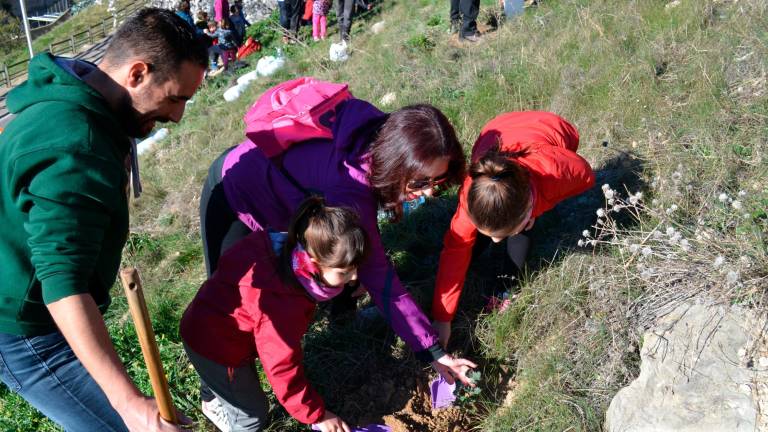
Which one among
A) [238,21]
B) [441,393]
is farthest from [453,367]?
[238,21]

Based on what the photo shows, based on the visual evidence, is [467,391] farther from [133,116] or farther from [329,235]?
[133,116]

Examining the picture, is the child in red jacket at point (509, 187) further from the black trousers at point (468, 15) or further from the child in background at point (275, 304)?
the black trousers at point (468, 15)

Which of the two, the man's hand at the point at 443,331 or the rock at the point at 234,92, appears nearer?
the man's hand at the point at 443,331

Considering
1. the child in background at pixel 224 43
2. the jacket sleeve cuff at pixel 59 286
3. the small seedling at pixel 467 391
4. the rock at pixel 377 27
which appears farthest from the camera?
the child in background at pixel 224 43

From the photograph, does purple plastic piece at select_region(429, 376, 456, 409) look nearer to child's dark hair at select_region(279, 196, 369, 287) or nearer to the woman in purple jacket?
the woman in purple jacket

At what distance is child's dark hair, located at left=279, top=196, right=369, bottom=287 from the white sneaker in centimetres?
93

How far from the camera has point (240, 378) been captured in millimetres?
2723

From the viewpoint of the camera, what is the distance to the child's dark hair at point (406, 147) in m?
2.40

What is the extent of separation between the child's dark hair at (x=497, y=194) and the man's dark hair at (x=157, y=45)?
1206mm

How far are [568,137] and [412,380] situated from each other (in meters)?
1.47

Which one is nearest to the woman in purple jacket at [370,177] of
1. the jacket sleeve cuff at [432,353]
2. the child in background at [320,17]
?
the jacket sleeve cuff at [432,353]

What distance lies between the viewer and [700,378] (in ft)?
7.71

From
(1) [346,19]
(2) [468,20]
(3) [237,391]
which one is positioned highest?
(2) [468,20]

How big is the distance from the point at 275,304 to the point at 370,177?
0.60 metres
